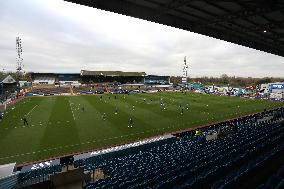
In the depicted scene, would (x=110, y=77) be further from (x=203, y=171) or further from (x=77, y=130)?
(x=203, y=171)

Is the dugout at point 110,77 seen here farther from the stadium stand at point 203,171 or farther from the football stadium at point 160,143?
the stadium stand at point 203,171

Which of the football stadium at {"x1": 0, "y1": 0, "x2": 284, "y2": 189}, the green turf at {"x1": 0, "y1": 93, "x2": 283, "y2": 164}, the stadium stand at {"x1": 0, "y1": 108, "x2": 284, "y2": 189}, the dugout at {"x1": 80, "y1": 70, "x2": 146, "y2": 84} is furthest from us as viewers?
the dugout at {"x1": 80, "y1": 70, "x2": 146, "y2": 84}

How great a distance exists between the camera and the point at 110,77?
383 feet

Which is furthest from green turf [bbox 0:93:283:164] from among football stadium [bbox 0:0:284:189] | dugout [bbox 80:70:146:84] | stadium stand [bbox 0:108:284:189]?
dugout [bbox 80:70:146:84]

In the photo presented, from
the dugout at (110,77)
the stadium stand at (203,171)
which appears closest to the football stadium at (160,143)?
the stadium stand at (203,171)

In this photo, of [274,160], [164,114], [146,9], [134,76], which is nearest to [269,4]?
[146,9]

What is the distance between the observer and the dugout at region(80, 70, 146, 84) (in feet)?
365

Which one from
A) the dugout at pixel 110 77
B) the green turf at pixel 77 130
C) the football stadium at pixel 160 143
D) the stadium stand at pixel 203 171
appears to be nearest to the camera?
the stadium stand at pixel 203 171

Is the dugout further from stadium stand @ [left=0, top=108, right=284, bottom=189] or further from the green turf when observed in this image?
stadium stand @ [left=0, top=108, right=284, bottom=189]

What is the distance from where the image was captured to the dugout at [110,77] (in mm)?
111244

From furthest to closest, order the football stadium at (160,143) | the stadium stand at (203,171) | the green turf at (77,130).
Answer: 1. the green turf at (77,130)
2. the football stadium at (160,143)
3. the stadium stand at (203,171)

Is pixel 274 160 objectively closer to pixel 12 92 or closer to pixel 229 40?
pixel 229 40

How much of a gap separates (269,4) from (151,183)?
29.4ft

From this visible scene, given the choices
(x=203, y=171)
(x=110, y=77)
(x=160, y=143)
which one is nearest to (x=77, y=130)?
(x=160, y=143)
